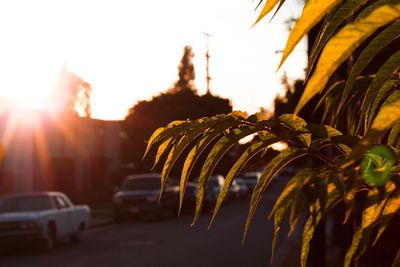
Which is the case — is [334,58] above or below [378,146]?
above

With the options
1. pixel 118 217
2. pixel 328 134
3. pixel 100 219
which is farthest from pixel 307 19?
pixel 100 219

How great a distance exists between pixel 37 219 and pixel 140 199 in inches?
416

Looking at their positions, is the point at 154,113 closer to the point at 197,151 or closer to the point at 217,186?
the point at 217,186

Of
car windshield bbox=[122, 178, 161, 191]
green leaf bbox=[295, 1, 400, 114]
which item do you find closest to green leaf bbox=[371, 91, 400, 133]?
green leaf bbox=[295, 1, 400, 114]

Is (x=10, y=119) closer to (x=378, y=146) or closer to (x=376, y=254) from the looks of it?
(x=376, y=254)

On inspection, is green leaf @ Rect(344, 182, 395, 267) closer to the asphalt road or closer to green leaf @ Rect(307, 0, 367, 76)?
green leaf @ Rect(307, 0, 367, 76)

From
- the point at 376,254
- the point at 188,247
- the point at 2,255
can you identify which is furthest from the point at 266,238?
the point at 376,254

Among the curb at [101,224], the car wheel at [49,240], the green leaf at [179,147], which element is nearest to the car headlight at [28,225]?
the car wheel at [49,240]

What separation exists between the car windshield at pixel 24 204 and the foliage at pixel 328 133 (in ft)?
55.7

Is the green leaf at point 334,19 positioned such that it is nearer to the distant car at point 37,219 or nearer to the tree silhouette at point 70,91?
the distant car at point 37,219

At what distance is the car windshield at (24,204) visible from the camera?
59.5ft

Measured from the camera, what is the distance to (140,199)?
91.2 feet

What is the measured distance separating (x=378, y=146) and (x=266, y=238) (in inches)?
813

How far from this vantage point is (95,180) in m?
57.2
